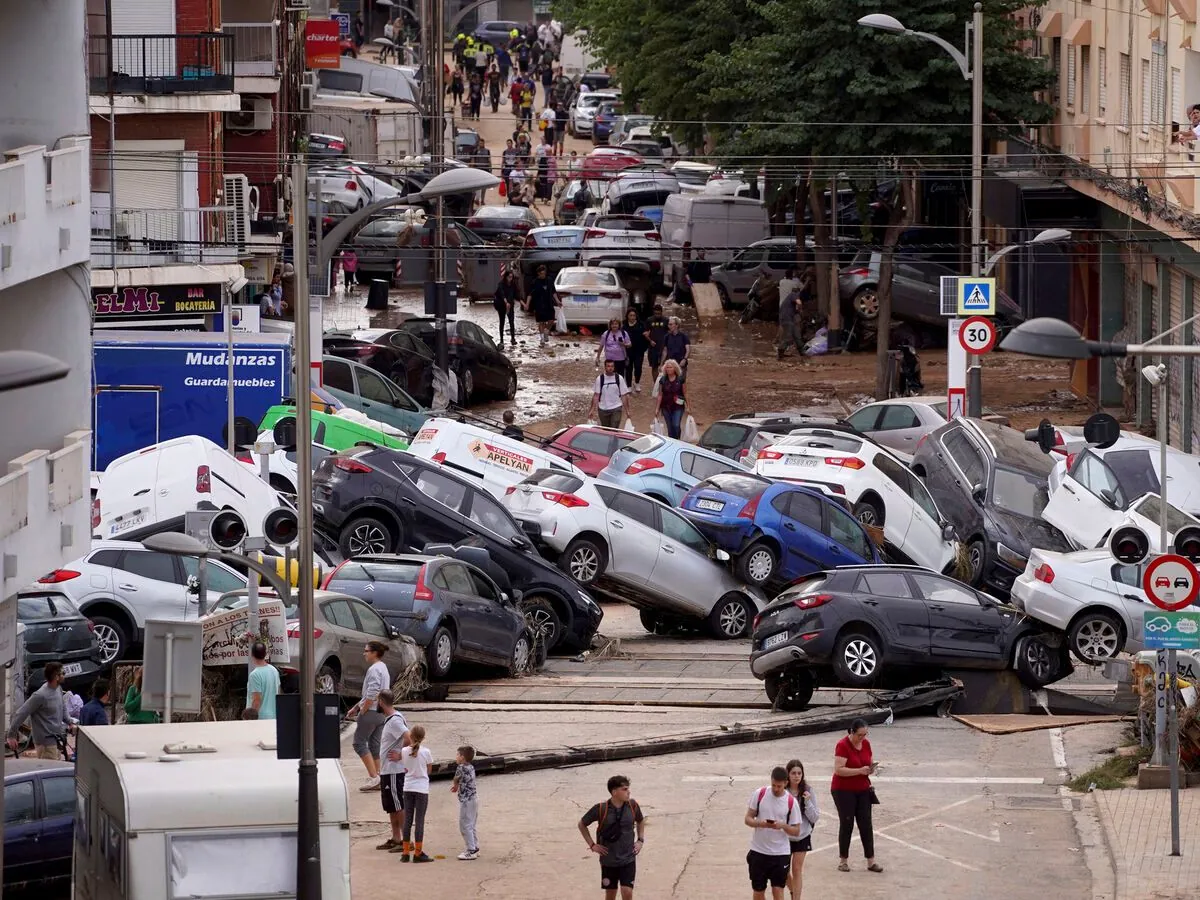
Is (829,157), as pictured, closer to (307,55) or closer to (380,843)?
(307,55)

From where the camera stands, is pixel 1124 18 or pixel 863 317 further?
pixel 863 317

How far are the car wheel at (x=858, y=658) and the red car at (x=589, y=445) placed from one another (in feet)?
30.9

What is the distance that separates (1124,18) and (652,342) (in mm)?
10554

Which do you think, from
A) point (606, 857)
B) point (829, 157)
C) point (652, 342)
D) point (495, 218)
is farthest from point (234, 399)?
point (495, 218)

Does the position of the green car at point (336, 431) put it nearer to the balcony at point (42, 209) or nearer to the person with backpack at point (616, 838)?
the balcony at point (42, 209)

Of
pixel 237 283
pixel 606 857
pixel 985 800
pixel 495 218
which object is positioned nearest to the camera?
pixel 606 857

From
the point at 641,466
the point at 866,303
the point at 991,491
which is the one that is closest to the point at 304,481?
the point at 641,466

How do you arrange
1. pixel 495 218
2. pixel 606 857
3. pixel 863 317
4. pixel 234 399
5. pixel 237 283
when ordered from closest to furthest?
pixel 606 857
pixel 234 399
pixel 237 283
pixel 863 317
pixel 495 218

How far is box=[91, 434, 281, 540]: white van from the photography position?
80.4 feet

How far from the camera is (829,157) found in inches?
1662

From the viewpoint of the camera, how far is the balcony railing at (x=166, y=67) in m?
37.2

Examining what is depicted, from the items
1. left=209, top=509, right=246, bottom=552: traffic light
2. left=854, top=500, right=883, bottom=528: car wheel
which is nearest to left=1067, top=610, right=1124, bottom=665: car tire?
left=854, top=500, right=883, bottom=528: car wheel

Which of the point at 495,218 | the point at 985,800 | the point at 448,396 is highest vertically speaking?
the point at 495,218

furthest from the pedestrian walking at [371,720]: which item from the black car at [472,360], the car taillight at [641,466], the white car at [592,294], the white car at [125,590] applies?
the white car at [592,294]
